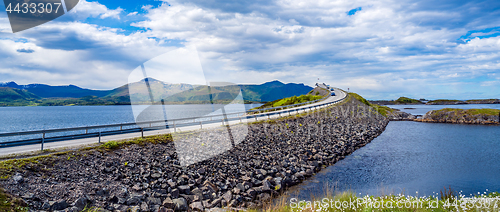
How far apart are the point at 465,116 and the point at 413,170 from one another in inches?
1794

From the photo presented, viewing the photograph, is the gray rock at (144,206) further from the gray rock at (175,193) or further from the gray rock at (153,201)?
the gray rock at (175,193)

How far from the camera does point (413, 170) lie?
19266 mm

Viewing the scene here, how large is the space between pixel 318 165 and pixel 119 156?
14.2 meters

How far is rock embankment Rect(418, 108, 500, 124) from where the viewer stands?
48.7 m

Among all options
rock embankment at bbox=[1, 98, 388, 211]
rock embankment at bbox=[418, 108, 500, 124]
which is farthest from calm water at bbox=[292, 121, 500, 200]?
rock embankment at bbox=[418, 108, 500, 124]

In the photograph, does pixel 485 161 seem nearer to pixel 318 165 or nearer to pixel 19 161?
pixel 318 165

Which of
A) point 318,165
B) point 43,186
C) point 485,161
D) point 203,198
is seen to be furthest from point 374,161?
point 43,186

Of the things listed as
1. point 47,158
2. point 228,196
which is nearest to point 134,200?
point 228,196

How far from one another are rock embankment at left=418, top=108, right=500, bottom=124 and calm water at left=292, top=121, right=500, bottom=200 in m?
25.3

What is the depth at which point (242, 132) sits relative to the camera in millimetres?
23156

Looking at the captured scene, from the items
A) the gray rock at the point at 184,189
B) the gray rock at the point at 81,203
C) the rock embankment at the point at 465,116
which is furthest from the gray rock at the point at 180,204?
the rock embankment at the point at 465,116

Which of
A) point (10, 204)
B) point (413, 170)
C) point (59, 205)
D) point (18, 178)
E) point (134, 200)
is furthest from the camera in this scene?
point (413, 170)

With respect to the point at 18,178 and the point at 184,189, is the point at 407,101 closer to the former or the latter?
the point at 184,189

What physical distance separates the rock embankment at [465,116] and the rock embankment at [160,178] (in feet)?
152
